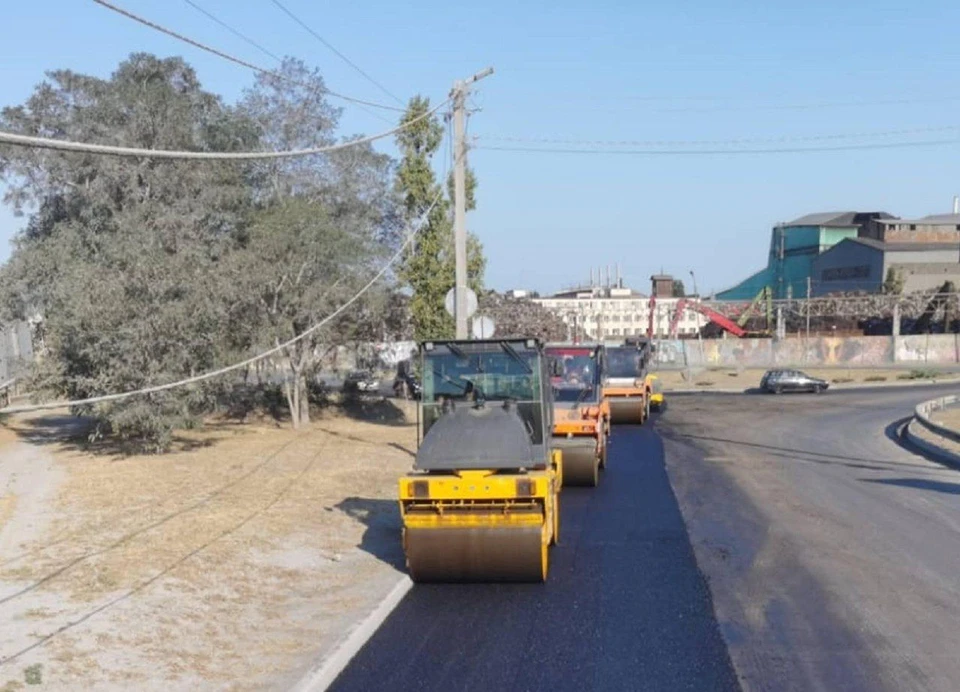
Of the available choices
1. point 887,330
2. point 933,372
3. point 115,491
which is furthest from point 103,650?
point 887,330

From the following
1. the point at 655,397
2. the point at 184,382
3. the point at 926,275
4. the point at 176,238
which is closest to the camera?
the point at 184,382

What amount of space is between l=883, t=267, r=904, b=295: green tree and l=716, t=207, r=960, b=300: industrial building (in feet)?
0.65

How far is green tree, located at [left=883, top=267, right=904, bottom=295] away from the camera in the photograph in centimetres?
7662

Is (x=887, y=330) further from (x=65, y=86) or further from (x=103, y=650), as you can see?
(x=103, y=650)

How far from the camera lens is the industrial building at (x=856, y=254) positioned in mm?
82062

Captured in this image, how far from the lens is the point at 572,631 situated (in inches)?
324

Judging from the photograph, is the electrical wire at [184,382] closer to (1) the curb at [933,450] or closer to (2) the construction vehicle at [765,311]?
(1) the curb at [933,450]

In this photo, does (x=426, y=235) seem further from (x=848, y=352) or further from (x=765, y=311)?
(x=765, y=311)

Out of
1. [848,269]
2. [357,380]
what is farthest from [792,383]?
[848,269]

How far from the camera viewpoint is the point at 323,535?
1215 cm

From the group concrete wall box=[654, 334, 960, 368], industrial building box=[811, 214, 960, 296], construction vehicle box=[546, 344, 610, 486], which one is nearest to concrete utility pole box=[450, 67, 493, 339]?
construction vehicle box=[546, 344, 610, 486]

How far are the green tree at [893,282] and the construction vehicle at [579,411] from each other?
6282 centimetres

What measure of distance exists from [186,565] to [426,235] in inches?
649

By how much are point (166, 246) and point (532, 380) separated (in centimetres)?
1561
